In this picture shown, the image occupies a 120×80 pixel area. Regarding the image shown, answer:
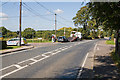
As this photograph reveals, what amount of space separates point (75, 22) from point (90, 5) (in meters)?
62.4

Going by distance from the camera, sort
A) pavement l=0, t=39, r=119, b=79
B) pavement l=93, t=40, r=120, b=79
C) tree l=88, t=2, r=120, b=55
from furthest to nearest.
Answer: tree l=88, t=2, r=120, b=55, pavement l=0, t=39, r=119, b=79, pavement l=93, t=40, r=120, b=79

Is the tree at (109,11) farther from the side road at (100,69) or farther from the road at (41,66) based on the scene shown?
the road at (41,66)

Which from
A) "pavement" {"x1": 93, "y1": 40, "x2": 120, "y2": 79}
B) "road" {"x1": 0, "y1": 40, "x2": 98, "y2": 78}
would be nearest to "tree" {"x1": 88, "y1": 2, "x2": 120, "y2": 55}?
"pavement" {"x1": 93, "y1": 40, "x2": 120, "y2": 79}

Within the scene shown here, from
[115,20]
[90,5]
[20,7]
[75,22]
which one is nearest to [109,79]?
[115,20]

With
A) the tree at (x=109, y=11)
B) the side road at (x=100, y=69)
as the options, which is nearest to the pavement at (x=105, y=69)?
the side road at (x=100, y=69)

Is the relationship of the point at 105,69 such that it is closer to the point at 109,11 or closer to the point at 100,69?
the point at 100,69

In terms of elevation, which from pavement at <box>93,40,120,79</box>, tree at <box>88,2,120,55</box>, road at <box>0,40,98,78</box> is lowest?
road at <box>0,40,98,78</box>

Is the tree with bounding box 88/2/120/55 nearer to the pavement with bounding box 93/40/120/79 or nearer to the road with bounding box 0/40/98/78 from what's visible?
the pavement with bounding box 93/40/120/79

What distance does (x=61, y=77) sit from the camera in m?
6.61

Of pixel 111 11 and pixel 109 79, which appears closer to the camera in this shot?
pixel 109 79

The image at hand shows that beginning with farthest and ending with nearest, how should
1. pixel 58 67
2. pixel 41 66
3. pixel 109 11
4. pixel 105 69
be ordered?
pixel 41 66, pixel 58 67, pixel 105 69, pixel 109 11

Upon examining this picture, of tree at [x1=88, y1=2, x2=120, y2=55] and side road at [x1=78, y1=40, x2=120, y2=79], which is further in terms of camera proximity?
tree at [x1=88, y1=2, x2=120, y2=55]

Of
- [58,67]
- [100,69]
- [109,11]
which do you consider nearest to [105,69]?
[100,69]

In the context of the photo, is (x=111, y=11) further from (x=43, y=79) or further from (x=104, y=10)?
(x=43, y=79)
